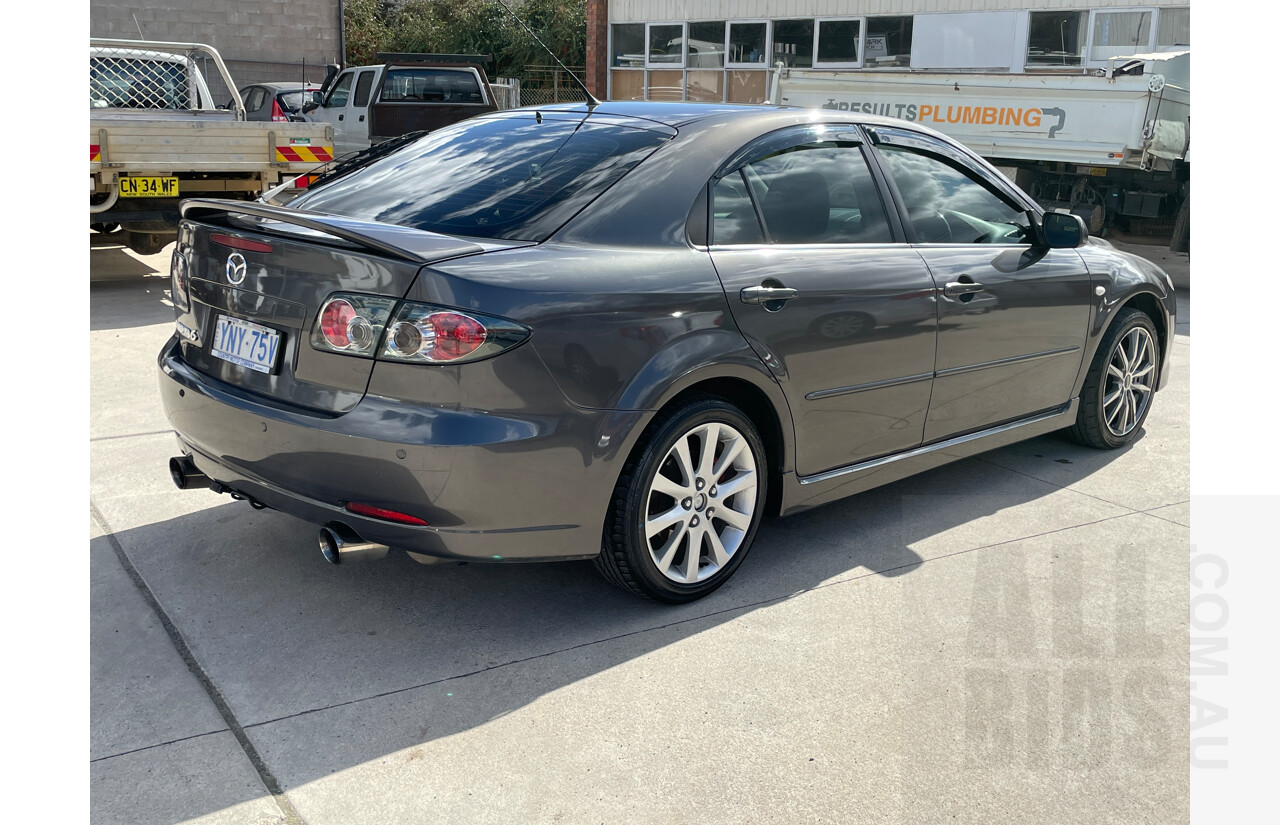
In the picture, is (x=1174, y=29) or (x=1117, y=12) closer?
(x=1174, y=29)

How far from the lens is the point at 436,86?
16625 millimetres

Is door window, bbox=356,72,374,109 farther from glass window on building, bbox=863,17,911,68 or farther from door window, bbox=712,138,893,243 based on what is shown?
door window, bbox=712,138,893,243

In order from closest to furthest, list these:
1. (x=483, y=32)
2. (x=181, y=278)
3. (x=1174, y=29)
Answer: (x=181, y=278)
(x=1174, y=29)
(x=483, y=32)

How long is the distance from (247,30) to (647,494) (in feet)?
85.2

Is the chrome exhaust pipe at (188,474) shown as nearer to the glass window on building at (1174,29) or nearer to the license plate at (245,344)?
the license plate at (245,344)

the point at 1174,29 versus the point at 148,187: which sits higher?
the point at 1174,29

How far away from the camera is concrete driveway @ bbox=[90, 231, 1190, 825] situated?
267 cm

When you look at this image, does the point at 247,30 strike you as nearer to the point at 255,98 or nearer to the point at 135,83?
the point at 255,98

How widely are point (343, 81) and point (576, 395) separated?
15845 mm

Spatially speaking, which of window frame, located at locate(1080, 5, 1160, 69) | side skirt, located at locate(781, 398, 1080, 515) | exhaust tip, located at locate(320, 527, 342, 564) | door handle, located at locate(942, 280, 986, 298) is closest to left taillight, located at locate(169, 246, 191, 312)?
exhaust tip, located at locate(320, 527, 342, 564)

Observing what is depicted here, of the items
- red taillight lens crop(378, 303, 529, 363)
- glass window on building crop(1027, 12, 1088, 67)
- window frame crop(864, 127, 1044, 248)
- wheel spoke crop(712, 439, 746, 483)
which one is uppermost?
glass window on building crop(1027, 12, 1088, 67)

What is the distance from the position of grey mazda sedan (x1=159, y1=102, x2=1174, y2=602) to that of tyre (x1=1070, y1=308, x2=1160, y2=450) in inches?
29.1

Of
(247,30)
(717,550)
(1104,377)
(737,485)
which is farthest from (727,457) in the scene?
(247,30)

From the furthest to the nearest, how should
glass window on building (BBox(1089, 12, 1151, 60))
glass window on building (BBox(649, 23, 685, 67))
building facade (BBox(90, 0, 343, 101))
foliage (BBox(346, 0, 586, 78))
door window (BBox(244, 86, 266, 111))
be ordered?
foliage (BBox(346, 0, 586, 78)) → building facade (BBox(90, 0, 343, 101)) → glass window on building (BBox(649, 23, 685, 67)) → door window (BBox(244, 86, 266, 111)) → glass window on building (BBox(1089, 12, 1151, 60))
